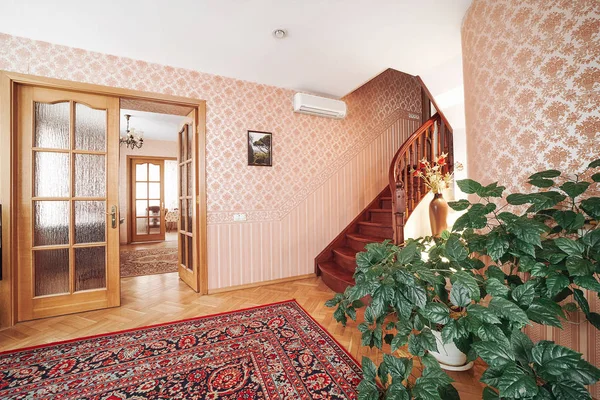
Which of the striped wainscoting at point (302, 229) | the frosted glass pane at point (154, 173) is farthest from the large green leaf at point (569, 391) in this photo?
the frosted glass pane at point (154, 173)

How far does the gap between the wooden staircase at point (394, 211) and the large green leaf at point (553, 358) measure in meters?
1.88

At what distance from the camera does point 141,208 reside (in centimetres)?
704

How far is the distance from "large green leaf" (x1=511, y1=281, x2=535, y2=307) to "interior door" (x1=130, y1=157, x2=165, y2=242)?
26.1 ft

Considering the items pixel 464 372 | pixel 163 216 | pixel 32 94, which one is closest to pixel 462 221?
pixel 464 372

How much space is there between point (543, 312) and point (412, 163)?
2.48 meters

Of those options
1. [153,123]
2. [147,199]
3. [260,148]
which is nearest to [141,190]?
[147,199]

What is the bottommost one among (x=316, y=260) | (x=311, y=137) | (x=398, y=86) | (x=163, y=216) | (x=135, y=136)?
(x=316, y=260)

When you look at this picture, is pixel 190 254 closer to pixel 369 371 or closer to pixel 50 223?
pixel 50 223

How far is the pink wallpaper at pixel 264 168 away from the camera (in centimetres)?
257

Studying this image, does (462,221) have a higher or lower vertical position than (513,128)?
lower

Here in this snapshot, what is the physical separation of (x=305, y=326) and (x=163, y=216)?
6578 millimetres

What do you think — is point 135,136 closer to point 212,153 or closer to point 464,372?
point 212,153

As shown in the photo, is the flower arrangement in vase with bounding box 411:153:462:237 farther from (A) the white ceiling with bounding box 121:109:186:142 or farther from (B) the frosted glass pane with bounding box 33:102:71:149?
(A) the white ceiling with bounding box 121:109:186:142

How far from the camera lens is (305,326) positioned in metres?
2.16
